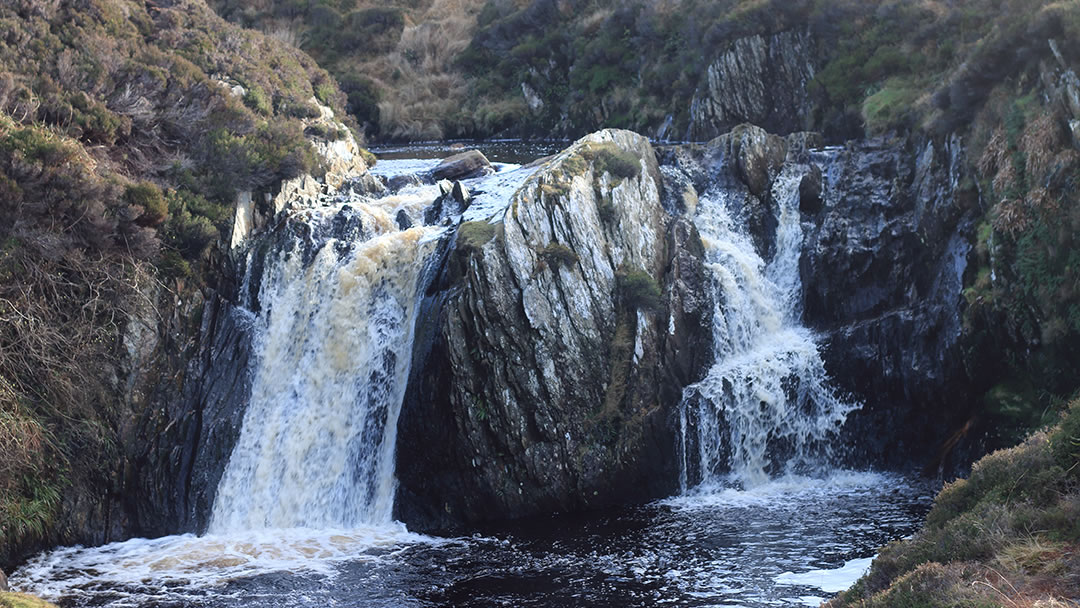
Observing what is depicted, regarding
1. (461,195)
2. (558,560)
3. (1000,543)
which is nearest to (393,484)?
Answer: (558,560)

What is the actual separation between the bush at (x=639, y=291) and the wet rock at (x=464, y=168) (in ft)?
25.9

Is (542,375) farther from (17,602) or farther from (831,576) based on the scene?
(17,602)

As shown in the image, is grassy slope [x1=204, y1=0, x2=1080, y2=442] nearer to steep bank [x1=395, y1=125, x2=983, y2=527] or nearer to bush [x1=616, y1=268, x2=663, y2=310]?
steep bank [x1=395, y1=125, x2=983, y2=527]

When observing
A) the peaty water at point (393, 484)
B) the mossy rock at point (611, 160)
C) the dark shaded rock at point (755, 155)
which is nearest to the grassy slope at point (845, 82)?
the dark shaded rock at point (755, 155)

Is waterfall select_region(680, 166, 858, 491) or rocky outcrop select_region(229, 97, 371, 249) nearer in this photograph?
waterfall select_region(680, 166, 858, 491)

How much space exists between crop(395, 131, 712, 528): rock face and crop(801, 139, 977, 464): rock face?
3.10 m

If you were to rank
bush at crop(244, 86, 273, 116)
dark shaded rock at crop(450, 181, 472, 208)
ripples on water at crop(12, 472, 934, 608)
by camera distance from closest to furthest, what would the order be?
ripples on water at crop(12, 472, 934, 608) < dark shaded rock at crop(450, 181, 472, 208) < bush at crop(244, 86, 273, 116)

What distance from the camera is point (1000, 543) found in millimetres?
9492

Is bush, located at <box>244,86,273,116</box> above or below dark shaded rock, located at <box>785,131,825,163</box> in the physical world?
above

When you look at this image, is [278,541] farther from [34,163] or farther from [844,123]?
[844,123]

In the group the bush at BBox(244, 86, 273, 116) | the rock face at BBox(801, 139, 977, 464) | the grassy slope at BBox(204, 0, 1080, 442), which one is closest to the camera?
the grassy slope at BBox(204, 0, 1080, 442)

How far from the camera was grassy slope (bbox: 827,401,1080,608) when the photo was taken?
8.52 metres

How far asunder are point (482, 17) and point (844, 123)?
26.2m

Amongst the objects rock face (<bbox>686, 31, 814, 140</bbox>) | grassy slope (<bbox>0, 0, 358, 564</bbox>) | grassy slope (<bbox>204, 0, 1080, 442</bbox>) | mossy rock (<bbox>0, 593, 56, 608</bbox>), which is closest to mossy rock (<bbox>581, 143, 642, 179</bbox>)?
grassy slope (<bbox>204, 0, 1080, 442</bbox>)
